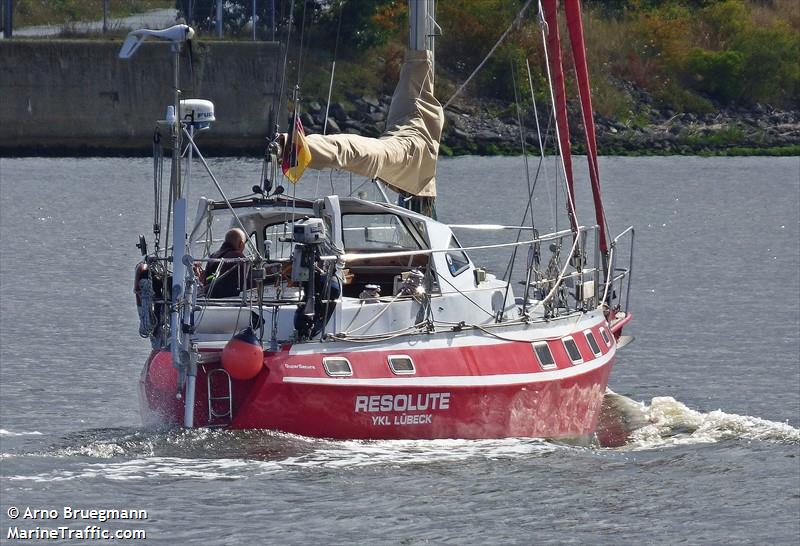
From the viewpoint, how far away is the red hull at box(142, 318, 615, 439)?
16.0m

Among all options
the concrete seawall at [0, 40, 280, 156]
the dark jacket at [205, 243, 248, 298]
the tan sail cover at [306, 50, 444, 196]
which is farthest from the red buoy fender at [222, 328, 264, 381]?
the concrete seawall at [0, 40, 280, 156]

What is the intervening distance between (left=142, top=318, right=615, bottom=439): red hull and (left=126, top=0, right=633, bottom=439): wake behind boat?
0.06ft

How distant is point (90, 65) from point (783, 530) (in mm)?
53851

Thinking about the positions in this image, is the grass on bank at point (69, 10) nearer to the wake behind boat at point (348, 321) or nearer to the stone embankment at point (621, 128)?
the stone embankment at point (621, 128)

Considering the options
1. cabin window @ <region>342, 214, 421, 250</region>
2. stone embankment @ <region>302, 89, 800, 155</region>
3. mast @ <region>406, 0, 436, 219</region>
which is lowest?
stone embankment @ <region>302, 89, 800, 155</region>

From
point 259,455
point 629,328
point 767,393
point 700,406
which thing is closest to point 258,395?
point 259,455

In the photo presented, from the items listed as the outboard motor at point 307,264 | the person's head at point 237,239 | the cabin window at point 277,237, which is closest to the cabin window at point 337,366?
the outboard motor at point 307,264

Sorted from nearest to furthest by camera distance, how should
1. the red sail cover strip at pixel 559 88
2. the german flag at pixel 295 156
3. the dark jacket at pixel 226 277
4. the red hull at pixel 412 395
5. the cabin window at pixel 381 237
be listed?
the red hull at pixel 412 395
the german flag at pixel 295 156
the dark jacket at pixel 226 277
the cabin window at pixel 381 237
the red sail cover strip at pixel 559 88

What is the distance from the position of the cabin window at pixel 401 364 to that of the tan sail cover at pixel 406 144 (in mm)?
2330

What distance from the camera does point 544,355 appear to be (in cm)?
1845

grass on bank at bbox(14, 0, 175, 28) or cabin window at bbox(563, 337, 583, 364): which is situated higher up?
grass on bank at bbox(14, 0, 175, 28)

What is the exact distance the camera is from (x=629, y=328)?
2891 centimetres

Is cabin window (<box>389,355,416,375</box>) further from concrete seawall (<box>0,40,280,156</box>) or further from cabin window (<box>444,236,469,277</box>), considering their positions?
concrete seawall (<box>0,40,280,156</box>)

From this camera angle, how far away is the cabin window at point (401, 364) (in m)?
16.7
